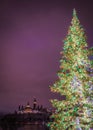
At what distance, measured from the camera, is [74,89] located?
74.1 ft

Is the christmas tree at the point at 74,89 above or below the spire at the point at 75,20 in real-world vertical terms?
below

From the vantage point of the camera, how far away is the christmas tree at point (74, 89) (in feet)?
73.0

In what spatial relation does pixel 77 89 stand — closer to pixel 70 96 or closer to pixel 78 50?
pixel 70 96

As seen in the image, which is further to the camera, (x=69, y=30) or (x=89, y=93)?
(x=69, y=30)

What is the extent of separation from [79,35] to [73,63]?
7.48 ft

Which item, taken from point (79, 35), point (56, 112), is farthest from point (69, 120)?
point (79, 35)

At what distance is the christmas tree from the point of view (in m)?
22.3

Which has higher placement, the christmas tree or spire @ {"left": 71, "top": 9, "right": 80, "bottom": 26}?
spire @ {"left": 71, "top": 9, "right": 80, "bottom": 26}

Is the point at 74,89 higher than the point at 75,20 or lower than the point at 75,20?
lower

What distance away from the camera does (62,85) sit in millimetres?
22656

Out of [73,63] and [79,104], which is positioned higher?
[73,63]

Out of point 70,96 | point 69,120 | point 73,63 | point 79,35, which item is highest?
point 79,35

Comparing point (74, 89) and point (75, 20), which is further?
point (75, 20)

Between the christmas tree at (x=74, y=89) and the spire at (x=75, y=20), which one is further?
the spire at (x=75, y=20)
